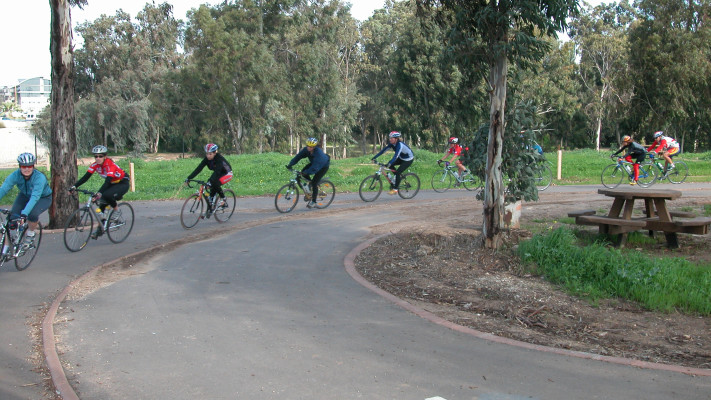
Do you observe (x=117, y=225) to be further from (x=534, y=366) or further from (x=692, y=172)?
(x=692, y=172)

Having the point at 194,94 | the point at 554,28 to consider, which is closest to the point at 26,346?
the point at 554,28

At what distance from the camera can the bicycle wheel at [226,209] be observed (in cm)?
1349

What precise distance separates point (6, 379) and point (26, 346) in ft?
2.72

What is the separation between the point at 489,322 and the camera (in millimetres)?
6383

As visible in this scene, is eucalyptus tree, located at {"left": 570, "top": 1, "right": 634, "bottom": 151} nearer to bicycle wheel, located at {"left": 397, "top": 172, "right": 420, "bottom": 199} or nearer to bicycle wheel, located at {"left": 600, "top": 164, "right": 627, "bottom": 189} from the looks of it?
bicycle wheel, located at {"left": 600, "top": 164, "right": 627, "bottom": 189}

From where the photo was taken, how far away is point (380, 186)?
17672 mm

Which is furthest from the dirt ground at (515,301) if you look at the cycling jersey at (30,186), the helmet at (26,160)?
the helmet at (26,160)

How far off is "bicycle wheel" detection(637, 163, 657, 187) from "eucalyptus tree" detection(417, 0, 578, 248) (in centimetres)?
1342

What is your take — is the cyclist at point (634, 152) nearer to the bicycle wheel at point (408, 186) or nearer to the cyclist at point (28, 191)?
the bicycle wheel at point (408, 186)

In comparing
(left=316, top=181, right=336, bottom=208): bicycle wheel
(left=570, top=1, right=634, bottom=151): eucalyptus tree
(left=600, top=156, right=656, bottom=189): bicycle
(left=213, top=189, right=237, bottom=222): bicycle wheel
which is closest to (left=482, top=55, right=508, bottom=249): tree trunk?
(left=213, top=189, right=237, bottom=222): bicycle wheel

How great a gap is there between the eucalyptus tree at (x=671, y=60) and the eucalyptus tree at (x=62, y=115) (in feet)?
153

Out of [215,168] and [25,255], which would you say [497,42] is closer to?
[215,168]

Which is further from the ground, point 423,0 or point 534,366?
point 423,0

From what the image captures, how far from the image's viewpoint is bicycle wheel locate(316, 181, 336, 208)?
15742 millimetres
